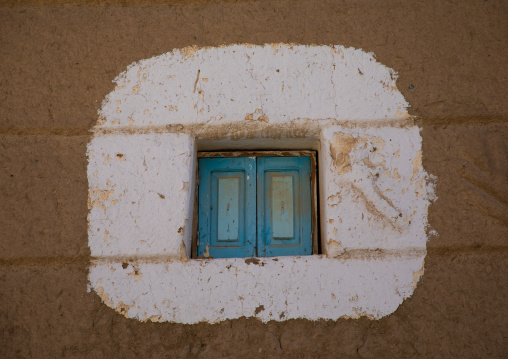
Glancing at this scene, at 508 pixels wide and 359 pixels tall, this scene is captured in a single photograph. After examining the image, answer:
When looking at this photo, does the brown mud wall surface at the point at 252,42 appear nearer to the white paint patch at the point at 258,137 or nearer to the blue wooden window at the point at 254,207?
the white paint patch at the point at 258,137

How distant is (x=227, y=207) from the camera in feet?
5.79

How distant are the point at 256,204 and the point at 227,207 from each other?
0.43ft

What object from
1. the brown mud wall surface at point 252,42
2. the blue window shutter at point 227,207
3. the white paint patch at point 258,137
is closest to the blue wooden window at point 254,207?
the blue window shutter at point 227,207

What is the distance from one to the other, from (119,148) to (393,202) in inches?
44.3

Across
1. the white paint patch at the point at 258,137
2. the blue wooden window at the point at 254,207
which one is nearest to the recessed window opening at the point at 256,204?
the blue wooden window at the point at 254,207

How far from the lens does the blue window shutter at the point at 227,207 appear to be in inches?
68.2

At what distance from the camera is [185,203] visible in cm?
157

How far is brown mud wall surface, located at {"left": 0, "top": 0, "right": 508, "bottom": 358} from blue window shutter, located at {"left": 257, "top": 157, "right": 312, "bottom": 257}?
36 cm

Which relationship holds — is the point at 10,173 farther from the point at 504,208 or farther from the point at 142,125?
the point at 504,208

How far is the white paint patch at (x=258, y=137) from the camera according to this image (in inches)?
59.0

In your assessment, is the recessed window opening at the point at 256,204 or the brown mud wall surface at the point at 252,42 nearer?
the brown mud wall surface at the point at 252,42

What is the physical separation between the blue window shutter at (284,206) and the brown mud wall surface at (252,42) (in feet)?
1.18

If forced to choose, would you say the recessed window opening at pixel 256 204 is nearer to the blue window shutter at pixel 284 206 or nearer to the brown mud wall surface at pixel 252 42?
the blue window shutter at pixel 284 206

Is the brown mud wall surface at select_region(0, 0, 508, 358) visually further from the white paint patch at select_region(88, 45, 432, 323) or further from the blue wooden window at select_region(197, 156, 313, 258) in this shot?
the blue wooden window at select_region(197, 156, 313, 258)
